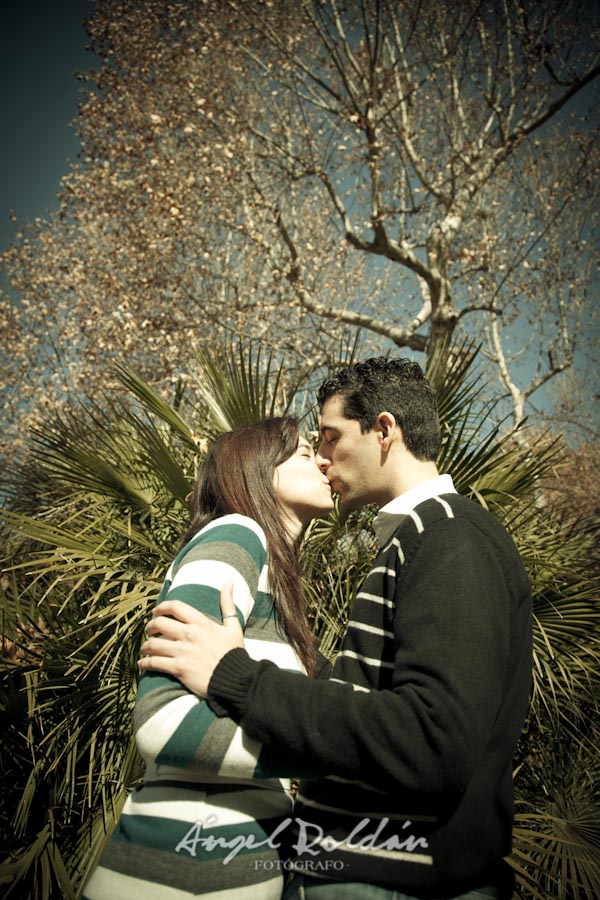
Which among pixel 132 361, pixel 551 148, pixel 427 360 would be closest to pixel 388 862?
pixel 427 360

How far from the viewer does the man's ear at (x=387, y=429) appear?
1836 mm

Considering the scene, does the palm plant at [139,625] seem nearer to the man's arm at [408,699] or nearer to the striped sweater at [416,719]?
the striped sweater at [416,719]

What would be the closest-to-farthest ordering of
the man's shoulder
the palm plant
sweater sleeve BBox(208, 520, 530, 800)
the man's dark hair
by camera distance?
sweater sleeve BBox(208, 520, 530, 800) < the man's shoulder < the man's dark hair < the palm plant

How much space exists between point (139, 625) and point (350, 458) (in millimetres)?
1504

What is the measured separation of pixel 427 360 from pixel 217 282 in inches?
349

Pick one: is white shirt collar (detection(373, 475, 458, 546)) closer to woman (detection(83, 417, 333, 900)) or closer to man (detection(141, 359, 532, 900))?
man (detection(141, 359, 532, 900))

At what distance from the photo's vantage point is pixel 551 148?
1312cm

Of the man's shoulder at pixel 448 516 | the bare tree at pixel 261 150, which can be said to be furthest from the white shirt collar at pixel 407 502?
the bare tree at pixel 261 150

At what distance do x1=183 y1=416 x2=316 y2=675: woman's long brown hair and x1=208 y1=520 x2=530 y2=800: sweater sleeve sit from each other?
41cm

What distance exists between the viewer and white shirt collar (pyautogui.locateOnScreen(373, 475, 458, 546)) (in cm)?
160

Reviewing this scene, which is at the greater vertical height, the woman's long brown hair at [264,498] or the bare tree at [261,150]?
the bare tree at [261,150]

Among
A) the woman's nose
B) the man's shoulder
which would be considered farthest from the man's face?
the man's shoulder

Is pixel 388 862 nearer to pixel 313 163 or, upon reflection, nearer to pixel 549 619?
pixel 549 619

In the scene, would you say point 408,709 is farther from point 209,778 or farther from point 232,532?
point 232,532
